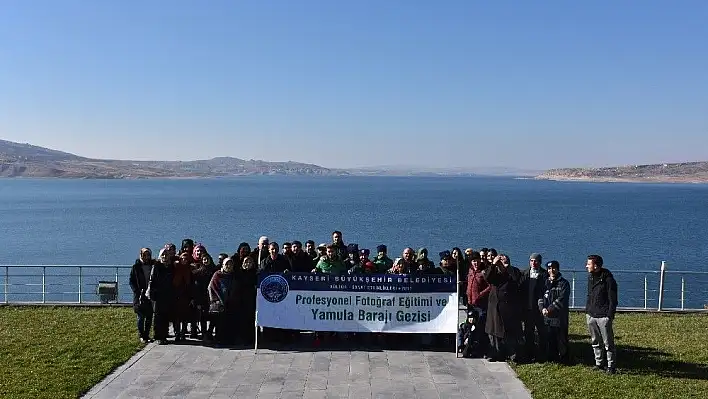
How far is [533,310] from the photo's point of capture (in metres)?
11.4

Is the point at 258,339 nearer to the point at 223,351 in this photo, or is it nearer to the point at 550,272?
the point at 223,351

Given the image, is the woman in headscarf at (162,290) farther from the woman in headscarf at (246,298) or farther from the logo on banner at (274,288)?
the logo on banner at (274,288)

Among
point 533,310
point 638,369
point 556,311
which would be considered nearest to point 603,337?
point 556,311

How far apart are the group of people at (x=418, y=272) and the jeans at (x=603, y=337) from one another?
0.05 ft

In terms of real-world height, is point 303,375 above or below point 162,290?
below

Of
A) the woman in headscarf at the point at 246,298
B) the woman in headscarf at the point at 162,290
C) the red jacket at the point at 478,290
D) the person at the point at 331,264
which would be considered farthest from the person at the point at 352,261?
the woman in headscarf at the point at 162,290

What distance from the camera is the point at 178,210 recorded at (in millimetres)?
105250

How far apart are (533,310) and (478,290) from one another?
99 centimetres

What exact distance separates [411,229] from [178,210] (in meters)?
48.0

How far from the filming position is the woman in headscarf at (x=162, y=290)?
12.1m

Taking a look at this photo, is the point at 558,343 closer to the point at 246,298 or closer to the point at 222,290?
the point at 246,298

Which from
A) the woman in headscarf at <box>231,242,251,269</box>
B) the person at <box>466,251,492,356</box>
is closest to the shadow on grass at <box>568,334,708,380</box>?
the person at <box>466,251,492,356</box>

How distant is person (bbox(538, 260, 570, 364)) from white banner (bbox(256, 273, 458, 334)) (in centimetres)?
166

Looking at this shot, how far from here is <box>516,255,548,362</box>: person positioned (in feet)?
36.9
